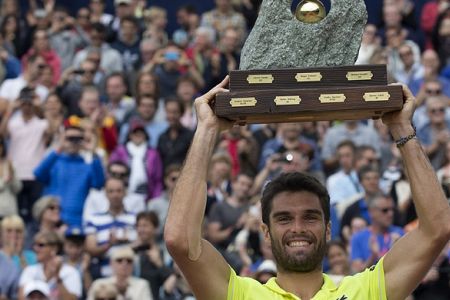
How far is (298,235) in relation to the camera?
6.48m

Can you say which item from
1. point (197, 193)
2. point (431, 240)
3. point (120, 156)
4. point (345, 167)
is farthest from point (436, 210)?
point (120, 156)

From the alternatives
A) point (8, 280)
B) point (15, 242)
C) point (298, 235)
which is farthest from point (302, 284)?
point (15, 242)

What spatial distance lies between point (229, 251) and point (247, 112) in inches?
269

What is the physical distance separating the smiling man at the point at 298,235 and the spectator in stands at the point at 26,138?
8.96 m

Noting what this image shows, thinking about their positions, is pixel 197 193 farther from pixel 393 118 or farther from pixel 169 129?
pixel 169 129

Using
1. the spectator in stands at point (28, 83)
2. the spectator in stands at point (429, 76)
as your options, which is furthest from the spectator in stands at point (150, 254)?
the spectator in stands at point (429, 76)

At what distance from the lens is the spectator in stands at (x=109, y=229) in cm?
1350

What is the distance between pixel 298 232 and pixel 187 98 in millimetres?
10271

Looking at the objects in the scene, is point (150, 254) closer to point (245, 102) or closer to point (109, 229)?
point (109, 229)

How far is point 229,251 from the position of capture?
1316 cm

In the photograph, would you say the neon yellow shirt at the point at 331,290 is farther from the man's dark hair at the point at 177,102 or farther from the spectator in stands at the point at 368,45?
the spectator in stands at the point at 368,45

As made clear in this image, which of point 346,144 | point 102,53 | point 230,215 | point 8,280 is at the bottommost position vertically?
point 8,280

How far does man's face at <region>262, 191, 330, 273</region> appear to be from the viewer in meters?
6.49

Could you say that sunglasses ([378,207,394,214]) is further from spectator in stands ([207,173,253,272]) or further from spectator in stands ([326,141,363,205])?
spectator in stands ([207,173,253,272])
